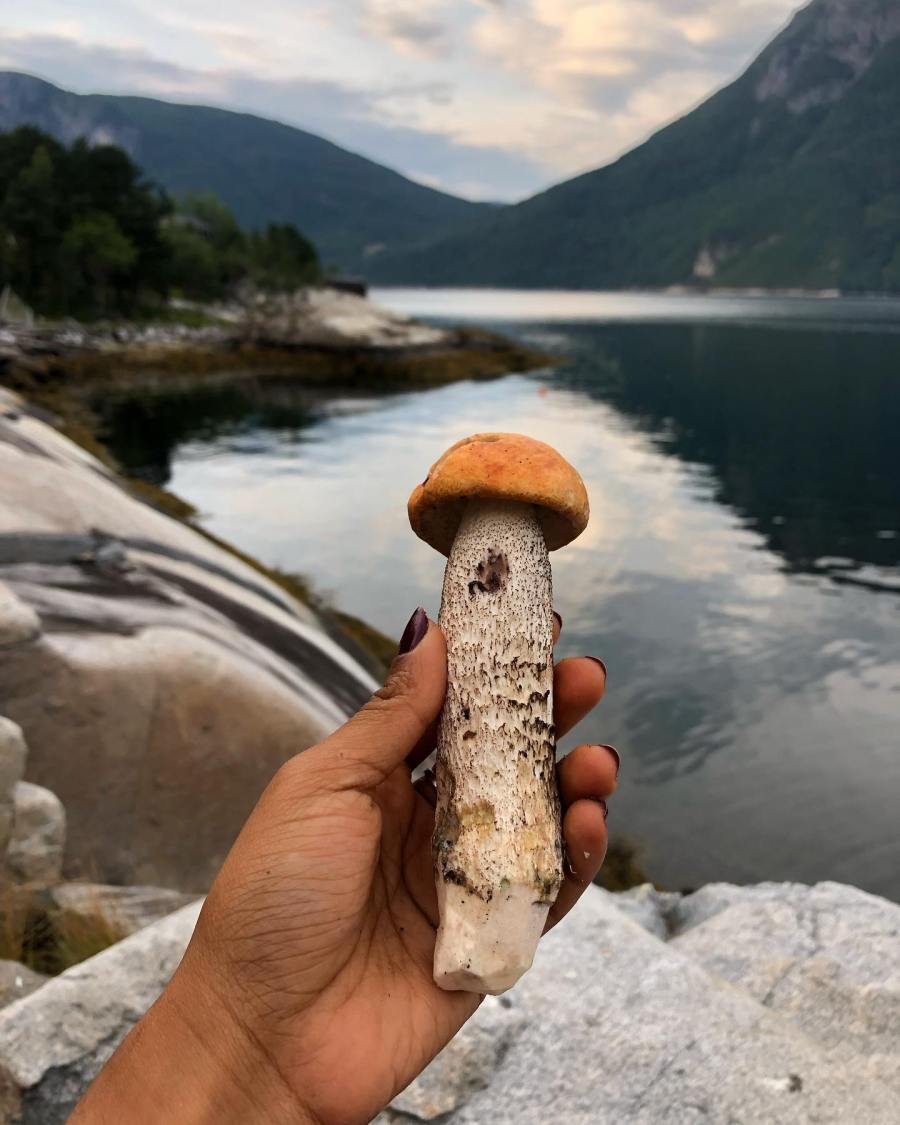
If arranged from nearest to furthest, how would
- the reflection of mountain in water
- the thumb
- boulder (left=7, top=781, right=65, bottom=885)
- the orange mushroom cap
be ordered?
1. the thumb
2. the orange mushroom cap
3. boulder (left=7, top=781, right=65, bottom=885)
4. the reflection of mountain in water

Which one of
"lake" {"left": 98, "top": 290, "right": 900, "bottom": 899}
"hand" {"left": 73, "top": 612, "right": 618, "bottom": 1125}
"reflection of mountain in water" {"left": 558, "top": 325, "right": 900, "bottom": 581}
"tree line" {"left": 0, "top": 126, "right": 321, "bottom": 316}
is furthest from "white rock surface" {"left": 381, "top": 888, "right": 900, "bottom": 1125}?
"tree line" {"left": 0, "top": 126, "right": 321, "bottom": 316}

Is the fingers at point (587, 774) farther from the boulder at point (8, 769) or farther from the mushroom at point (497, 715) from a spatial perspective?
the boulder at point (8, 769)

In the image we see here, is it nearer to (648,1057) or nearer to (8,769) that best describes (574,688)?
(648,1057)

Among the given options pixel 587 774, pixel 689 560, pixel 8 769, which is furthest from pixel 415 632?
pixel 689 560

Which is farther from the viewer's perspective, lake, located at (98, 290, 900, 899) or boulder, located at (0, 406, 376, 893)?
lake, located at (98, 290, 900, 899)

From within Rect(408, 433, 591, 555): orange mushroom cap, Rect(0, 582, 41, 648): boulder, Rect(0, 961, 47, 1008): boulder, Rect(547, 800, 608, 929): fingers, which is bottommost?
Rect(0, 961, 47, 1008): boulder

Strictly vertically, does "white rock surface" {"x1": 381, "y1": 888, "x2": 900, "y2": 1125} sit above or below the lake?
above

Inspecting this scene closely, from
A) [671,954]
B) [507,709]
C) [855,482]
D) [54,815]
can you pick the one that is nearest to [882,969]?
[671,954]

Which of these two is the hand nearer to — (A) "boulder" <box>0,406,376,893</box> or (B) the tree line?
(A) "boulder" <box>0,406,376,893</box>
